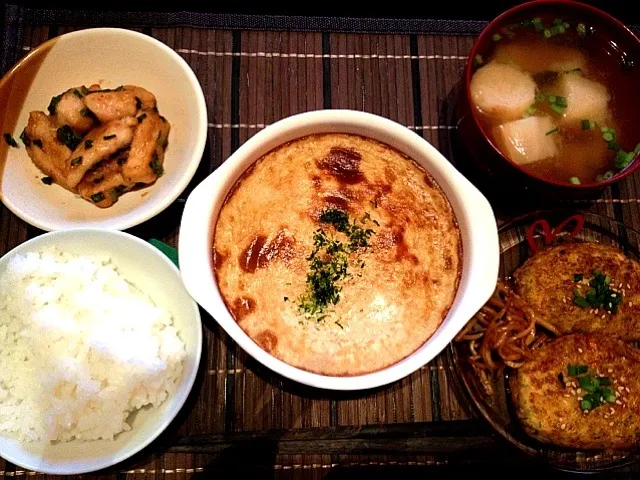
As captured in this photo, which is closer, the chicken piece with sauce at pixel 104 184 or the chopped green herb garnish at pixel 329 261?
the chopped green herb garnish at pixel 329 261

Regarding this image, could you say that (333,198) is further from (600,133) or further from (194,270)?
(600,133)

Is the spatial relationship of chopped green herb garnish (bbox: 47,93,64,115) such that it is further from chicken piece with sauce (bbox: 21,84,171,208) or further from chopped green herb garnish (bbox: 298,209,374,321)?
chopped green herb garnish (bbox: 298,209,374,321)

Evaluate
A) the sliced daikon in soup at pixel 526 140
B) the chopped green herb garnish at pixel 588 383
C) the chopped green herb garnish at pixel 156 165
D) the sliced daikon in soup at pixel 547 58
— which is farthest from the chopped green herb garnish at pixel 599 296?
the chopped green herb garnish at pixel 156 165

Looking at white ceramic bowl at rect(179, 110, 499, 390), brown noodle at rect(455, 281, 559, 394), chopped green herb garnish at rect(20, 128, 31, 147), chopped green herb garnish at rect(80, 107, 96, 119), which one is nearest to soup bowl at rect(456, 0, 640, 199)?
white ceramic bowl at rect(179, 110, 499, 390)

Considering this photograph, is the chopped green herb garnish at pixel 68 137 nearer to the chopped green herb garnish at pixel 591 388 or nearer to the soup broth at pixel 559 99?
the soup broth at pixel 559 99

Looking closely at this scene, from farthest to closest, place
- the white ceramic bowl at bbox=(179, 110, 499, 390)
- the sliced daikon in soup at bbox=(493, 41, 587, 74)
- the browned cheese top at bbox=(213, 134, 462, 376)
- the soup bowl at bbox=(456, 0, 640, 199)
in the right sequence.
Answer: the sliced daikon in soup at bbox=(493, 41, 587, 74) < the soup bowl at bbox=(456, 0, 640, 199) < the browned cheese top at bbox=(213, 134, 462, 376) < the white ceramic bowl at bbox=(179, 110, 499, 390)
